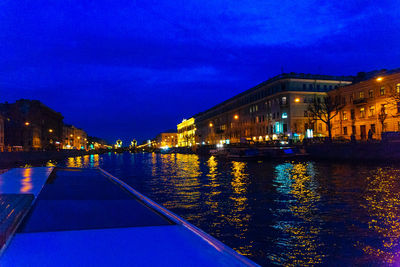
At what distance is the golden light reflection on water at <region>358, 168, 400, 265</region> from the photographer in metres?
6.34

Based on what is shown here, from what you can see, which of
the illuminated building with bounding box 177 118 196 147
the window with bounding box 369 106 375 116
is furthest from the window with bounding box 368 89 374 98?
the illuminated building with bounding box 177 118 196 147

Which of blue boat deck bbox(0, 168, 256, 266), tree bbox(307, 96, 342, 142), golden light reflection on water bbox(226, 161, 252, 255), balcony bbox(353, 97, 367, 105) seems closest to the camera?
blue boat deck bbox(0, 168, 256, 266)

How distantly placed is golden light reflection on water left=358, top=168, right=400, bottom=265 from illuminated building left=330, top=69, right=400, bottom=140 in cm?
3393

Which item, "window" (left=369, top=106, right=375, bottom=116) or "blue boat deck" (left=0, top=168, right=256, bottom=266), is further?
"window" (left=369, top=106, right=375, bottom=116)

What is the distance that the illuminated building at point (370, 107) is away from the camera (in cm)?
4903

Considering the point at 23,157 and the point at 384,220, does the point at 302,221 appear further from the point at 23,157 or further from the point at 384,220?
Result: the point at 23,157

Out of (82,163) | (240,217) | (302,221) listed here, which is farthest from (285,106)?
(302,221)

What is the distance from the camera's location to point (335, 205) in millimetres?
11430

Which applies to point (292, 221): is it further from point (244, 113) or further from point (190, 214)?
point (244, 113)

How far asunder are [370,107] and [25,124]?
8792cm

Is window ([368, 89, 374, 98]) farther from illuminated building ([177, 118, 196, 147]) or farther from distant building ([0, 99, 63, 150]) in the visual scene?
illuminated building ([177, 118, 196, 147])

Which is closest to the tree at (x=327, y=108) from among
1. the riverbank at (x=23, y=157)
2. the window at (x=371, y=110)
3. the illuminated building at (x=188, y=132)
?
the window at (x=371, y=110)

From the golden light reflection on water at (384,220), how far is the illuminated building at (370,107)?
3393 centimetres

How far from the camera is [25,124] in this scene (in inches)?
3558
